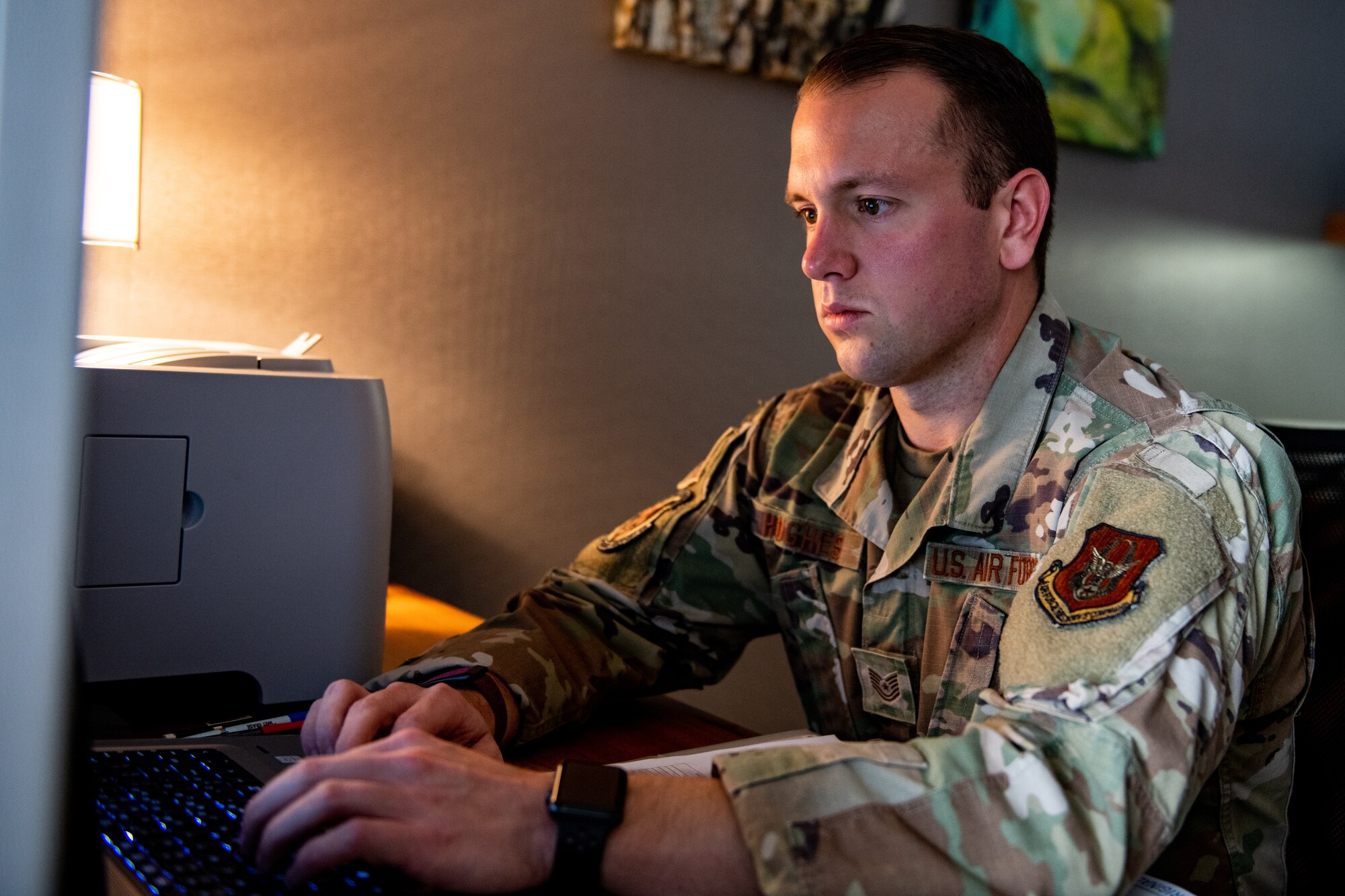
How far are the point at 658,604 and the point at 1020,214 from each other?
556 millimetres

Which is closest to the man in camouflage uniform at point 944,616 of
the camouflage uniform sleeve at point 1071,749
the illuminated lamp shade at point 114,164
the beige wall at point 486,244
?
the camouflage uniform sleeve at point 1071,749

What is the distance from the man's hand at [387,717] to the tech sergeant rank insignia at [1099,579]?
0.44 m

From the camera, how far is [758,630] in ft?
4.09

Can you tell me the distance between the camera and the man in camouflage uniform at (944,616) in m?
0.61

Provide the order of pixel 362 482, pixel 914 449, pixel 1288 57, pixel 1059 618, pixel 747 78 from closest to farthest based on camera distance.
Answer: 1. pixel 1059 618
2. pixel 362 482
3. pixel 914 449
4. pixel 747 78
5. pixel 1288 57

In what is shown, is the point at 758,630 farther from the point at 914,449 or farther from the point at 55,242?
the point at 55,242

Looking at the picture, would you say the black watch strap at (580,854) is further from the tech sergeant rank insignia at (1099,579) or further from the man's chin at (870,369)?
A: the man's chin at (870,369)

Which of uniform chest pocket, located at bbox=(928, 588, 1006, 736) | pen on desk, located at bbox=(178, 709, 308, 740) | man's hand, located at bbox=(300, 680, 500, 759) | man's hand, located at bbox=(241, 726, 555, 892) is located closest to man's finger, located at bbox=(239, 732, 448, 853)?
man's hand, located at bbox=(241, 726, 555, 892)

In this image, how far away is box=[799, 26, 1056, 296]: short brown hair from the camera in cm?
110

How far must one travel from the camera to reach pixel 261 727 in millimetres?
880

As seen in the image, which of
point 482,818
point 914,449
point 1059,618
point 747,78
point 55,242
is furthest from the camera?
point 747,78

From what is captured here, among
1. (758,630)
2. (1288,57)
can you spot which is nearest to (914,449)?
(758,630)

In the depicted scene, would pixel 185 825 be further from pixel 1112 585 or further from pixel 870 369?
pixel 870 369

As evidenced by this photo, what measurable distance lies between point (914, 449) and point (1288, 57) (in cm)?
205
